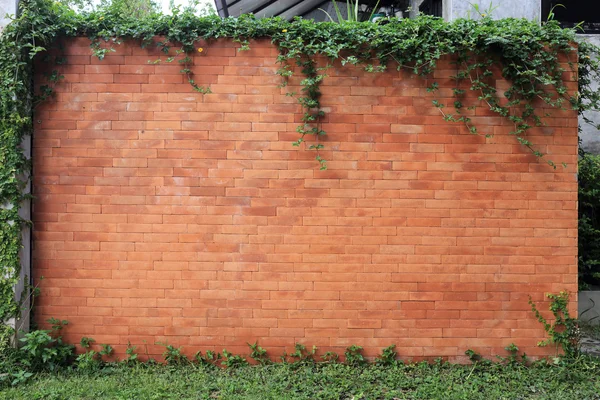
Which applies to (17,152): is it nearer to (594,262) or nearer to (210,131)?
(210,131)

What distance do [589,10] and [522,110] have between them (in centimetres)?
441

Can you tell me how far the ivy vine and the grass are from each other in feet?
3.28

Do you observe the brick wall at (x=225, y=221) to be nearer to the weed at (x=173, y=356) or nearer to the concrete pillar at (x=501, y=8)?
the weed at (x=173, y=356)

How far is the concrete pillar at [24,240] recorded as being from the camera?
14.6ft

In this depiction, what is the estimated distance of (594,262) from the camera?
5.99m

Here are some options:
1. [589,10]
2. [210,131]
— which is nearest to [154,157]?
[210,131]

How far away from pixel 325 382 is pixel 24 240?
3.01 meters


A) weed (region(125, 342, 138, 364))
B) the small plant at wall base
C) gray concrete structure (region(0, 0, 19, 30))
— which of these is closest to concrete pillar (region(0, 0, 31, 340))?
gray concrete structure (region(0, 0, 19, 30))

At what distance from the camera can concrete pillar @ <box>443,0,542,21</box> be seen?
702 centimetres

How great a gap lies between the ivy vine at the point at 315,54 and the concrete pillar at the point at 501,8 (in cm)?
257

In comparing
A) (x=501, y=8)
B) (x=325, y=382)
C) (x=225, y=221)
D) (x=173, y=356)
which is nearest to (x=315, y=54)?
(x=225, y=221)

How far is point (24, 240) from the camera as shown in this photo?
454 cm

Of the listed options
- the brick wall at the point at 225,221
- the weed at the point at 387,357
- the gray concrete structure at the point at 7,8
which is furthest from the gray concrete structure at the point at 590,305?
the gray concrete structure at the point at 7,8

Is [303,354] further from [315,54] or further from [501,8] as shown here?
[501,8]
